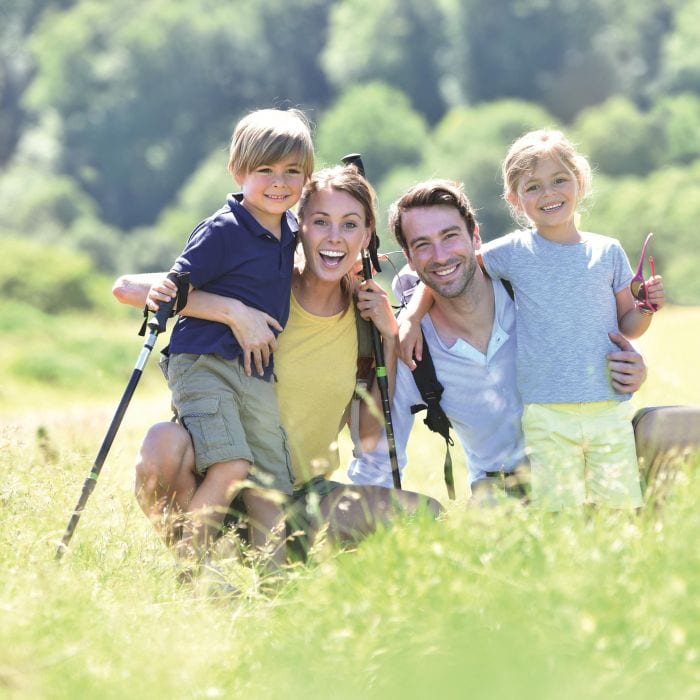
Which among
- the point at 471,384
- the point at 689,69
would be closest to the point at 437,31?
the point at 689,69

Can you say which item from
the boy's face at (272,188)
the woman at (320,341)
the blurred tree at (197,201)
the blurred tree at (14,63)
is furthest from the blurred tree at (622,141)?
the boy's face at (272,188)

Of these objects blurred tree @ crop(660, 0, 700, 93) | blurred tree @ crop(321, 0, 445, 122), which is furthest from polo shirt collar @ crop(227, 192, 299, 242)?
blurred tree @ crop(321, 0, 445, 122)

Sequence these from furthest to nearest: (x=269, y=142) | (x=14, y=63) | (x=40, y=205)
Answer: (x=14, y=63)
(x=40, y=205)
(x=269, y=142)

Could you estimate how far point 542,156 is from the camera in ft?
20.4

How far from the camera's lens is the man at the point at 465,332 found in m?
6.25

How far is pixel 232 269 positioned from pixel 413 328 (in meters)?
0.97

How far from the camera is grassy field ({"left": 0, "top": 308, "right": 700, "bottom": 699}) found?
3738mm

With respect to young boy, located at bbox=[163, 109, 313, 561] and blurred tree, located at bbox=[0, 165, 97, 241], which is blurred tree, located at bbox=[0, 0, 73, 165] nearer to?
blurred tree, located at bbox=[0, 165, 97, 241]

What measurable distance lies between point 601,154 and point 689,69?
783 inches

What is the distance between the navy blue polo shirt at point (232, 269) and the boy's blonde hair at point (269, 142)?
0.21 meters

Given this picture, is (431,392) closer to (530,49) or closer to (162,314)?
(162,314)

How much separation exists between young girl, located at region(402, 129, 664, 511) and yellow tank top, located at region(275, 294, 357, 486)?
0.86 m

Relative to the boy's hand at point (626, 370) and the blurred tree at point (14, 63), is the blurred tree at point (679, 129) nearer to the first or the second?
the blurred tree at point (14, 63)

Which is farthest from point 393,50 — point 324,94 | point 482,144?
point 482,144
